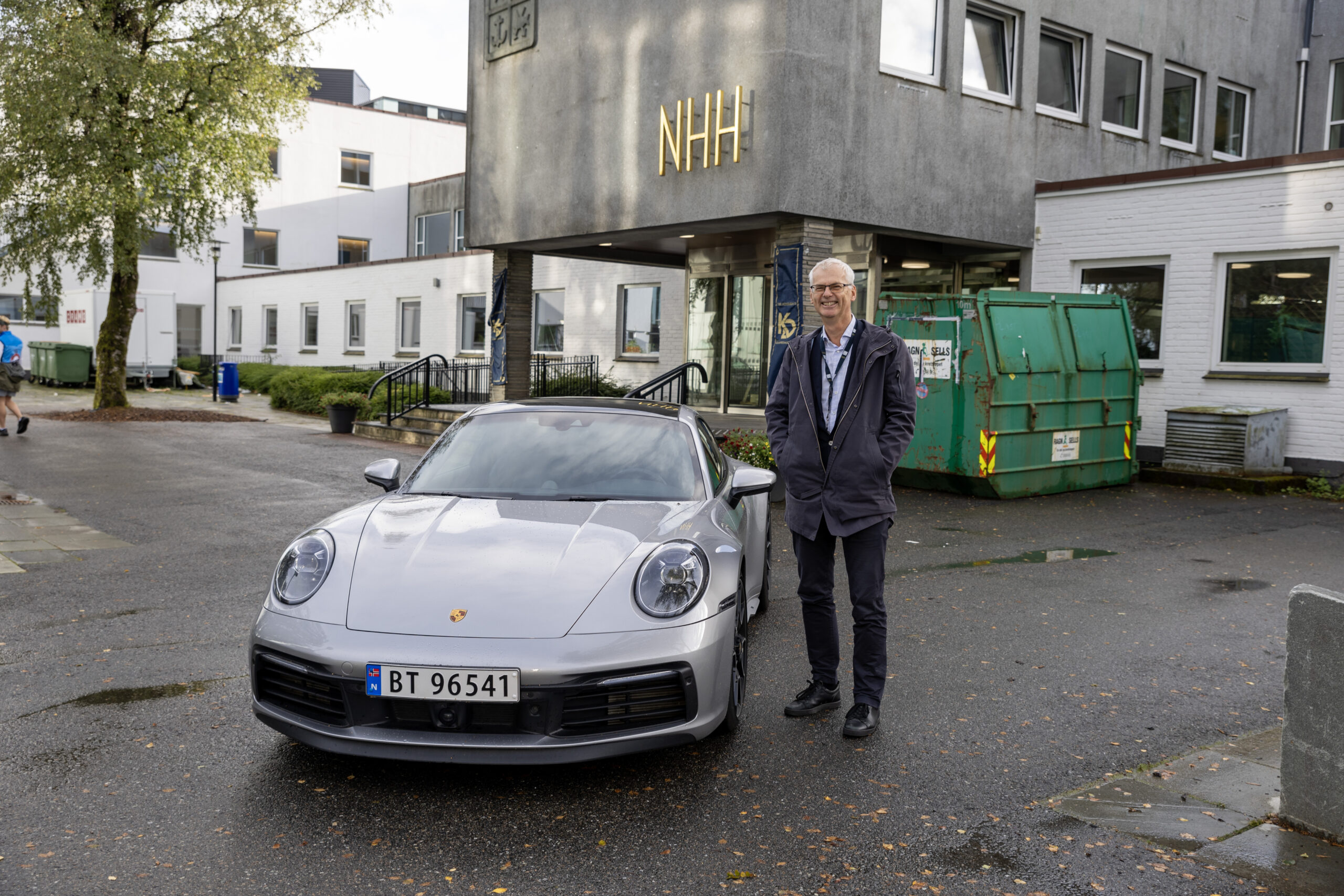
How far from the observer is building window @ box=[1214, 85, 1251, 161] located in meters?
18.8

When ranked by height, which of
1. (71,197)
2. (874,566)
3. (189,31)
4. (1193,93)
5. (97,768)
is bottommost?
(97,768)

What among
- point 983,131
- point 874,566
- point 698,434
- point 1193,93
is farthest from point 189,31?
point 874,566

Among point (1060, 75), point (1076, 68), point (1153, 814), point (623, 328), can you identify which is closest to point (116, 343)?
point (623, 328)

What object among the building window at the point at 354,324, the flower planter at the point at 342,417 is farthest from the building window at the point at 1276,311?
the building window at the point at 354,324

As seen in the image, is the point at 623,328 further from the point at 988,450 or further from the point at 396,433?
the point at 988,450

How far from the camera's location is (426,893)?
2.98 meters

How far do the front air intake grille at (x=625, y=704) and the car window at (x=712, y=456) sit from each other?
4.55ft

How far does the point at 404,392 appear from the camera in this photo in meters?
20.5

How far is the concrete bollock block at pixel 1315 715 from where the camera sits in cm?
338

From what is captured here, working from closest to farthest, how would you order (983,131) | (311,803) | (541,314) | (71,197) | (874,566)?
(311,803) < (874,566) < (983,131) < (71,197) < (541,314)

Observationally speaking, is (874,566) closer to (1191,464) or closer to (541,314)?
(1191,464)

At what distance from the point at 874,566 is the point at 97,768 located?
3014 mm

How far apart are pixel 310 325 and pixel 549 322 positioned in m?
13.9

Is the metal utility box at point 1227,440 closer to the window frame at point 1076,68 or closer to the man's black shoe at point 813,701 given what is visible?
the window frame at point 1076,68
